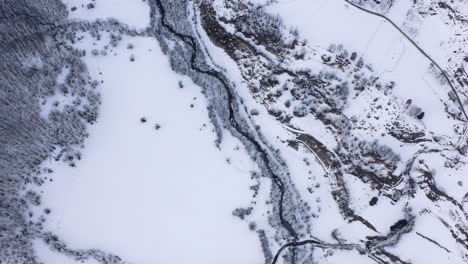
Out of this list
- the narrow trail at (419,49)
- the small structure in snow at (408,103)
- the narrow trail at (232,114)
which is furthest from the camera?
the narrow trail at (419,49)

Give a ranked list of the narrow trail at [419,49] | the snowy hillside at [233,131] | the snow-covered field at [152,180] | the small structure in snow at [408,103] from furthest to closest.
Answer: the narrow trail at [419,49], the small structure in snow at [408,103], the snowy hillside at [233,131], the snow-covered field at [152,180]

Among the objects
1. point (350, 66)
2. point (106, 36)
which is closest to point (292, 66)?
point (350, 66)

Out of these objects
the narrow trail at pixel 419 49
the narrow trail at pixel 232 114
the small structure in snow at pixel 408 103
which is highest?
the narrow trail at pixel 419 49

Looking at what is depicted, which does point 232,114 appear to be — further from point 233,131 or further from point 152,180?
point 152,180

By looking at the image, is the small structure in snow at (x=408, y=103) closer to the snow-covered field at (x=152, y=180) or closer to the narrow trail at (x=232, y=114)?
the narrow trail at (x=232, y=114)

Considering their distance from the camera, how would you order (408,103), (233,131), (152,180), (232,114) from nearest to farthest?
(152,180)
(408,103)
(233,131)
(232,114)

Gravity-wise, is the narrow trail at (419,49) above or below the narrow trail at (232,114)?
above

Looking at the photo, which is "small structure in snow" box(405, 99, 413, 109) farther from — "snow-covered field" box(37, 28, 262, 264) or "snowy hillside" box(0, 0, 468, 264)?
"snow-covered field" box(37, 28, 262, 264)

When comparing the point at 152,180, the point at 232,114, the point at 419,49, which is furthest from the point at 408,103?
the point at 152,180

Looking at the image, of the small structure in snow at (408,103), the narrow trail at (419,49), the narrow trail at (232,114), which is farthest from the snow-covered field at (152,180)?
the narrow trail at (419,49)
